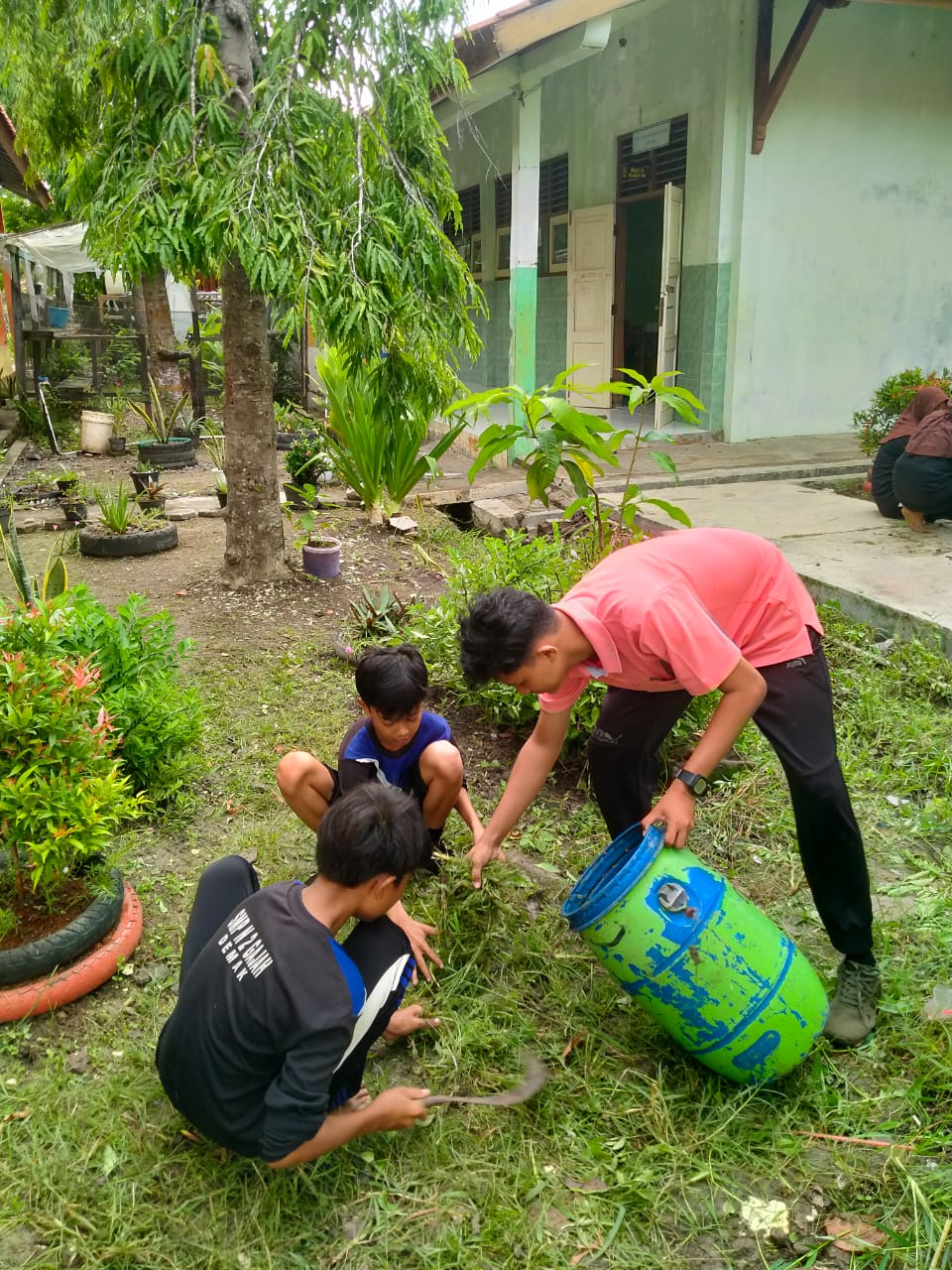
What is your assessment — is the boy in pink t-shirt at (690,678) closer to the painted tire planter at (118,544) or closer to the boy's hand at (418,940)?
the boy's hand at (418,940)

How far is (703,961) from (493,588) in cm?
184

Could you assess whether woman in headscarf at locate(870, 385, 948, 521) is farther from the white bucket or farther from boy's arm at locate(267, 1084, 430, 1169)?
the white bucket

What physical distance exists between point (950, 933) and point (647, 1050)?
868mm

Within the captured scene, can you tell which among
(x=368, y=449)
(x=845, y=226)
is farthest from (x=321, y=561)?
(x=845, y=226)

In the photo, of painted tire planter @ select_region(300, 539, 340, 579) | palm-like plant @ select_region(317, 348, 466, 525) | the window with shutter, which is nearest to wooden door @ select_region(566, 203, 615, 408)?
the window with shutter

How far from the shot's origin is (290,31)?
387 cm

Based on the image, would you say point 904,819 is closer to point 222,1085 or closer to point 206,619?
point 222,1085

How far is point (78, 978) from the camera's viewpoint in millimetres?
2248

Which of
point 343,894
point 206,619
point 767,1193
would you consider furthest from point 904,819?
point 206,619

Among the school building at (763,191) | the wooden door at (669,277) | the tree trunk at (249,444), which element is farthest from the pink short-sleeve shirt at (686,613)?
the wooden door at (669,277)

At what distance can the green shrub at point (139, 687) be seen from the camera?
9.52 ft

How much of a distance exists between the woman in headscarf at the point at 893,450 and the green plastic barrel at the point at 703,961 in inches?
174

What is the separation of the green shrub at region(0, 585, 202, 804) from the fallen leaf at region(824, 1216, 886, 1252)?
6.95 feet

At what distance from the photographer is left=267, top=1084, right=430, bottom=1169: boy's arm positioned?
169 centimetres
